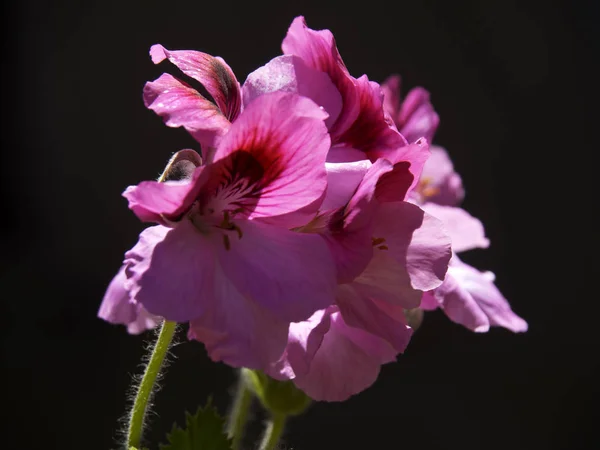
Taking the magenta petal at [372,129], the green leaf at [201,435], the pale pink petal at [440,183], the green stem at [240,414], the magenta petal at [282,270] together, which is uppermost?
the magenta petal at [372,129]

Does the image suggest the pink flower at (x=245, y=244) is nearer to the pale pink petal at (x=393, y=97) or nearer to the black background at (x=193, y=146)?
the pale pink petal at (x=393, y=97)

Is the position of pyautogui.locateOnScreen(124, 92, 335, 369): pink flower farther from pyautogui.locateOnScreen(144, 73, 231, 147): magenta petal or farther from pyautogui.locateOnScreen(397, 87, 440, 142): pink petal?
pyautogui.locateOnScreen(397, 87, 440, 142): pink petal

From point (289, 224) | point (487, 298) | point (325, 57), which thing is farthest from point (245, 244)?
point (487, 298)

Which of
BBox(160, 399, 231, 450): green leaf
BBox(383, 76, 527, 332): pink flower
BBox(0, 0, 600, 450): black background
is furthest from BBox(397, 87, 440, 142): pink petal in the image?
BBox(0, 0, 600, 450): black background

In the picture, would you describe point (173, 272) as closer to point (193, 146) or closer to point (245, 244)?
point (245, 244)

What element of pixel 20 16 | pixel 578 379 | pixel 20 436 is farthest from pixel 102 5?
pixel 578 379

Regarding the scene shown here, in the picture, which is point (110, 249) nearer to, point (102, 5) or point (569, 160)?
point (102, 5)

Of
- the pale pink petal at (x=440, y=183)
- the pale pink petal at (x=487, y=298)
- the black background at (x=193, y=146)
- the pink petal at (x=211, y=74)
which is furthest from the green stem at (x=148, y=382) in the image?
the black background at (x=193, y=146)
